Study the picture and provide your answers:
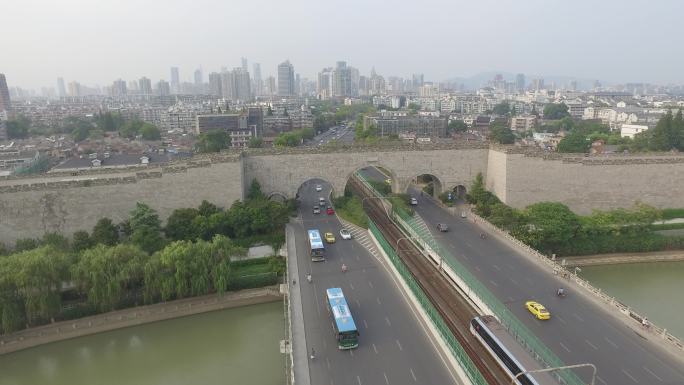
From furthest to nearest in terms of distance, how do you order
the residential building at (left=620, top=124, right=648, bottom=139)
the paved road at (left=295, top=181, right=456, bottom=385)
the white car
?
the residential building at (left=620, top=124, right=648, bottom=139), the white car, the paved road at (left=295, top=181, right=456, bottom=385)

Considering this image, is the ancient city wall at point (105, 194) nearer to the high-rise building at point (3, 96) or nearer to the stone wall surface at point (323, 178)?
the stone wall surface at point (323, 178)

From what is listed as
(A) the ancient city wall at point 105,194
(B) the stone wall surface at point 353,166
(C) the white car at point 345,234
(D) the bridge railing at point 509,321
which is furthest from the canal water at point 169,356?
(B) the stone wall surface at point 353,166

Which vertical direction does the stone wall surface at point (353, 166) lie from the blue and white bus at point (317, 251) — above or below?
above

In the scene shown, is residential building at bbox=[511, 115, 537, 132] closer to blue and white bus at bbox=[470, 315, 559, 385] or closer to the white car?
the white car

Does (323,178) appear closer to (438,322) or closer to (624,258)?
(438,322)

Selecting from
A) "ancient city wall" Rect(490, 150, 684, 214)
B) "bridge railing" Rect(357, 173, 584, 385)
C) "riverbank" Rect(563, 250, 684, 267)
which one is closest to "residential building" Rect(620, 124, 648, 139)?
"ancient city wall" Rect(490, 150, 684, 214)

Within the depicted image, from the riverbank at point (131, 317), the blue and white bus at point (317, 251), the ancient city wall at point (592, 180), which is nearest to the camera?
the riverbank at point (131, 317)

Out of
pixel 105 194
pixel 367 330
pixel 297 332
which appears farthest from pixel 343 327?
pixel 105 194
